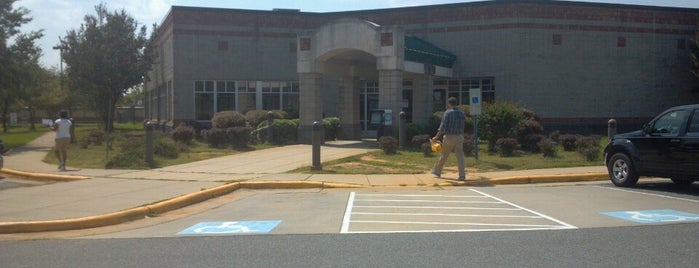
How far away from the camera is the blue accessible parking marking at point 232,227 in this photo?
8828 mm

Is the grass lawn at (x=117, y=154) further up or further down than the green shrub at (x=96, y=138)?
further down

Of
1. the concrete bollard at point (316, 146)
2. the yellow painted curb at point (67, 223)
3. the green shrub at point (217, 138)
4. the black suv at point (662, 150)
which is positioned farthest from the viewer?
the green shrub at point (217, 138)

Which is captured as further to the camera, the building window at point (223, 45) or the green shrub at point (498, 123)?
the building window at point (223, 45)

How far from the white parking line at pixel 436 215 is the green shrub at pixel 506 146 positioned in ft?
22.6

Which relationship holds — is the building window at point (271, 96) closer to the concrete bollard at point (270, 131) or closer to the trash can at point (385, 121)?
the concrete bollard at point (270, 131)

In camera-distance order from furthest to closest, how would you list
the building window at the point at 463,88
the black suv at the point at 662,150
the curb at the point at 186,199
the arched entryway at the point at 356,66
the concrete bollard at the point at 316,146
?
the building window at the point at 463,88
the arched entryway at the point at 356,66
the concrete bollard at the point at 316,146
the black suv at the point at 662,150
the curb at the point at 186,199

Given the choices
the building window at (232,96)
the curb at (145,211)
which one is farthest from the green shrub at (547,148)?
the building window at (232,96)

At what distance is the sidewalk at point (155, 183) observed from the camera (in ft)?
32.5

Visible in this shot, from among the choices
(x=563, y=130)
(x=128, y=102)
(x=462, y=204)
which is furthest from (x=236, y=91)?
(x=128, y=102)

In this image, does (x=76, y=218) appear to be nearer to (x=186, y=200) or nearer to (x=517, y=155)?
(x=186, y=200)

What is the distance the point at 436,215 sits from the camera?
389 inches

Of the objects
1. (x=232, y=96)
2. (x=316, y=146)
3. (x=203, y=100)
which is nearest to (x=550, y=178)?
(x=316, y=146)

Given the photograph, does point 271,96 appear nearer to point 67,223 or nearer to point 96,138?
point 96,138

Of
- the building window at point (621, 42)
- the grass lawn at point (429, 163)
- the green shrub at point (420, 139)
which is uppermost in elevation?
the building window at point (621, 42)
